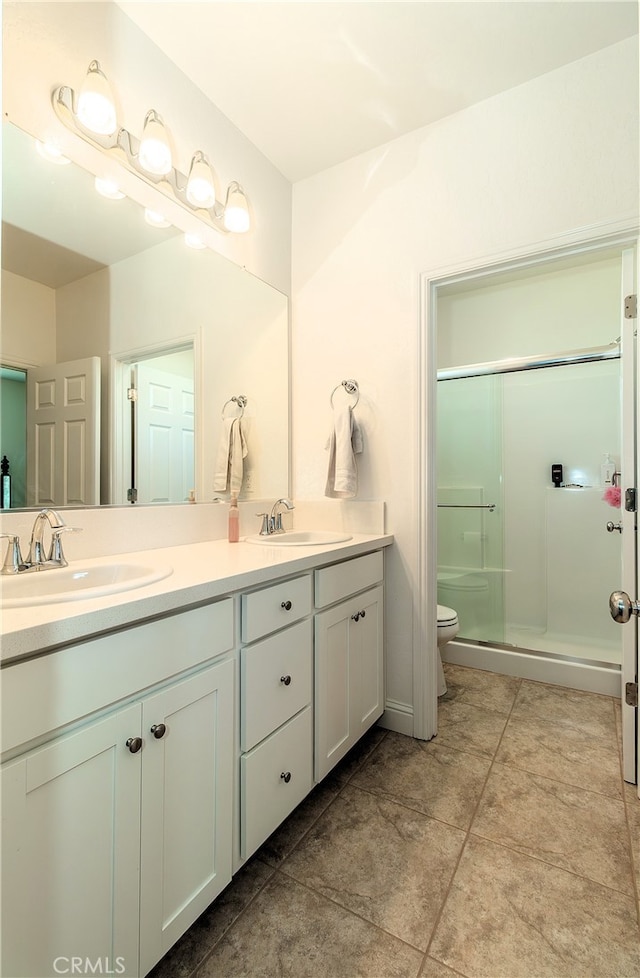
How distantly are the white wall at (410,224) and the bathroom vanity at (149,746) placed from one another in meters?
0.72

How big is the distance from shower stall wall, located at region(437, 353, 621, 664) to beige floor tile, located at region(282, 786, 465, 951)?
1.42 meters

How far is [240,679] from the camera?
1.07 meters

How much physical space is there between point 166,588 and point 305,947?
0.89 m

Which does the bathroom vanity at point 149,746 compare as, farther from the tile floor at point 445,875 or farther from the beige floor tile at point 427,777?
the beige floor tile at point 427,777

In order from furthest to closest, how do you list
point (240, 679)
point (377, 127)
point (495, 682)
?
point (495, 682) < point (377, 127) < point (240, 679)

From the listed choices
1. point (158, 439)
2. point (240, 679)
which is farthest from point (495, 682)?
point (158, 439)

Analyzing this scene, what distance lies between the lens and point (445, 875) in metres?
1.18

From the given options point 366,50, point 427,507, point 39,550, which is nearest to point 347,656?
point 427,507

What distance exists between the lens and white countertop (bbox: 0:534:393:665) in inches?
26.6

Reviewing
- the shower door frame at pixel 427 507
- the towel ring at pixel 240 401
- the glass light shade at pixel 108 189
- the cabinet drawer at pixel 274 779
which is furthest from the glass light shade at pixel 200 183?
the cabinet drawer at pixel 274 779

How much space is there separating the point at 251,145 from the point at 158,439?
142 cm

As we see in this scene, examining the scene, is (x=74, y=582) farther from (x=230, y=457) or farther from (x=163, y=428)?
(x=230, y=457)

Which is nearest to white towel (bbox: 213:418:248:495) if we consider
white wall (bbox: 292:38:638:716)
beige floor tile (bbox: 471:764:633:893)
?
white wall (bbox: 292:38:638:716)

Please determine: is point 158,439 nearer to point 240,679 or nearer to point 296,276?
point 240,679
